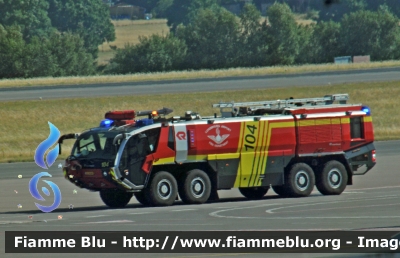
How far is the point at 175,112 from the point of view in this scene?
59938 mm

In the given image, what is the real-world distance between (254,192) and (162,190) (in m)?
4.03

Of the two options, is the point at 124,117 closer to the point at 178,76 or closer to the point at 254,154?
the point at 254,154

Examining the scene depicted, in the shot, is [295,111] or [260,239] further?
[295,111]

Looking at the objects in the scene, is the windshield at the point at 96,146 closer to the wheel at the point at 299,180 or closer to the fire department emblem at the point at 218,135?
the fire department emblem at the point at 218,135

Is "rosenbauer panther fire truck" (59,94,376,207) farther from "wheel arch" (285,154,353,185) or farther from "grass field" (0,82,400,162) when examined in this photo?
"grass field" (0,82,400,162)

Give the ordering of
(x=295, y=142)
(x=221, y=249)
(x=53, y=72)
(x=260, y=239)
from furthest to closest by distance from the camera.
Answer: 1. (x=53, y=72)
2. (x=295, y=142)
3. (x=260, y=239)
4. (x=221, y=249)

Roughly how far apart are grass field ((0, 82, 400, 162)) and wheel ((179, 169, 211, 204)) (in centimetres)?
2377

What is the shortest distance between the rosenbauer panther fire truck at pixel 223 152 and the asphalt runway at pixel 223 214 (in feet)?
1.80

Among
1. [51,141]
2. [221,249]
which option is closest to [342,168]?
[51,141]

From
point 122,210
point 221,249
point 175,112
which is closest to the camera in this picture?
point 221,249

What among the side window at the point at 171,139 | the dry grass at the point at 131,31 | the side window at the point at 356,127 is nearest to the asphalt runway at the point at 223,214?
the side window at the point at 171,139

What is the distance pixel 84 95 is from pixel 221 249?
51539 millimetres

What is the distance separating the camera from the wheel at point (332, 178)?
28.0m

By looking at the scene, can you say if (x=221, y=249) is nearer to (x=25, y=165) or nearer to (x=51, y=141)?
(x=51, y=141)
